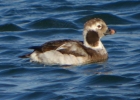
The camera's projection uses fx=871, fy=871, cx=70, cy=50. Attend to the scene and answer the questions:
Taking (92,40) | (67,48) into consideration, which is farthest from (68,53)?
(92,40)

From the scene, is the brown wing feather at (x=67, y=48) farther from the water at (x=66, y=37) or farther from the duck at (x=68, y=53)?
the water at (x=66, y=37)

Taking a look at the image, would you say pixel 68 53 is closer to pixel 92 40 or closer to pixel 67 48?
pixel 67 48

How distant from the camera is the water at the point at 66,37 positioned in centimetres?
1827

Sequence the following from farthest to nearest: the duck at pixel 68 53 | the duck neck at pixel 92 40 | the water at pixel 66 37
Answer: the duck neck at pixel 92 40 < the duck at pixel 68 53 < the water at pixel 66 37

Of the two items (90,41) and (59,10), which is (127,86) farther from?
(59,10)

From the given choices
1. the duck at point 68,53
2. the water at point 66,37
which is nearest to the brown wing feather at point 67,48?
the duck at point 68,53

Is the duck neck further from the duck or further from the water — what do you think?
the water

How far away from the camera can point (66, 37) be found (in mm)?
24844

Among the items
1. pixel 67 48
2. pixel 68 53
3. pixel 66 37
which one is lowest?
pixel 68 53

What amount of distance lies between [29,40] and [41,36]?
0.65 metres

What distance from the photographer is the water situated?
18266 millimetres

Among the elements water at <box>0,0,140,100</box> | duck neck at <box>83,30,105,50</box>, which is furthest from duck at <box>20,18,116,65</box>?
water at <box>0,0,140,100</box>

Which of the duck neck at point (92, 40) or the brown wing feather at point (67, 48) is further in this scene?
the duck neck at point (92, 40)

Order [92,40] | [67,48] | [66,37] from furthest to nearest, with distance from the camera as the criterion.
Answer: [66,37] → [92,40] → [67,48]
